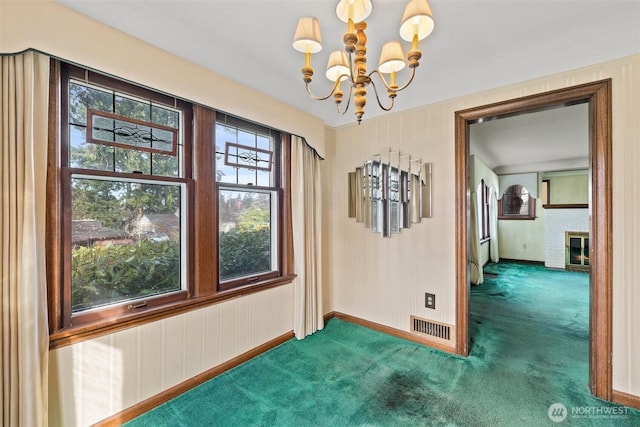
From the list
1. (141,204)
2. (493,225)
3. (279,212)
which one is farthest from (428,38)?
(493,225)

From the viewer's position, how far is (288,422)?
172 cm

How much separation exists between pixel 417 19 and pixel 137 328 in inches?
96.3

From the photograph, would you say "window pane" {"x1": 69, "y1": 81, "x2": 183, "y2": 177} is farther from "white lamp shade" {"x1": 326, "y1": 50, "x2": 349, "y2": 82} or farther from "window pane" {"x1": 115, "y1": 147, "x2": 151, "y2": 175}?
"white lamp shade" {"x1": 326, "y1": 50, "x2": 349, "y2": 82}

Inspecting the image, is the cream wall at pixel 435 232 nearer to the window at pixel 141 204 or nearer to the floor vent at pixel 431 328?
the floor vent at pixel 431 328

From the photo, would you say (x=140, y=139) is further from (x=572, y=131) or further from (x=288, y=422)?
(x=572, y=131)

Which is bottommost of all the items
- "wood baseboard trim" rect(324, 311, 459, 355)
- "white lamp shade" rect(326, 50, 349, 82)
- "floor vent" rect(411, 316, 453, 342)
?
"wood baseboard trim" rect(324, 311, 459, 355)

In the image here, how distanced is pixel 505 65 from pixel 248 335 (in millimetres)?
3249

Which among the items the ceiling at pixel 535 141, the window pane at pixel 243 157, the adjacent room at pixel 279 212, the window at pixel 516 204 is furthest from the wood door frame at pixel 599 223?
the window at pixel 516 204

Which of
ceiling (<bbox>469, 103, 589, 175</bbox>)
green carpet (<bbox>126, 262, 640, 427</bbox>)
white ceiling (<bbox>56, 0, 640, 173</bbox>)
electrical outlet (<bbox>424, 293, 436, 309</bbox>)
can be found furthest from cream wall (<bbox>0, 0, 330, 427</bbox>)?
ceiling (<bbox>469, 103, 589, 175</bbox>)

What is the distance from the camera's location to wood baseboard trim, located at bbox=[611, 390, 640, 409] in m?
1.82

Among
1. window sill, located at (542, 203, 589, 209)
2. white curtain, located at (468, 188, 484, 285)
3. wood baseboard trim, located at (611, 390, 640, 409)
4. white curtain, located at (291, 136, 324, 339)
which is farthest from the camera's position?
window sill, located at (542, 203, 589, 209)

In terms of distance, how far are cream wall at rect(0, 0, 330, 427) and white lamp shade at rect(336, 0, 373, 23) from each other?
1.22 meters

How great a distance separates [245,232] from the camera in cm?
258

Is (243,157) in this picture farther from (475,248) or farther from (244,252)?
(475,248)
